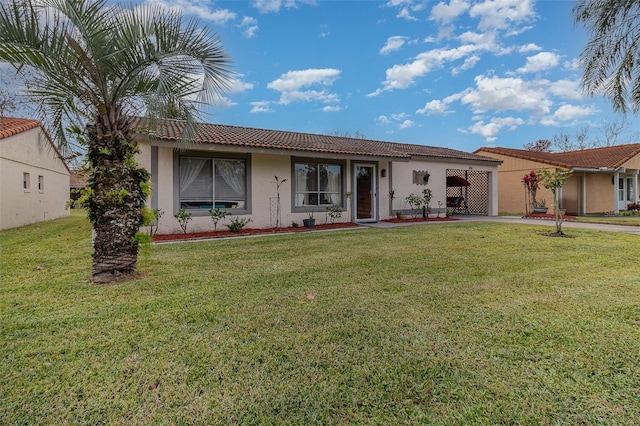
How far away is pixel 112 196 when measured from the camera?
15.2 feet

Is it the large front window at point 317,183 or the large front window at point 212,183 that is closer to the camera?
the large front window at point 212,183

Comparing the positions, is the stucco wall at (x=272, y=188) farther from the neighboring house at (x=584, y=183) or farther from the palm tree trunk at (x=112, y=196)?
the neighboring house at (x=584, y=183)

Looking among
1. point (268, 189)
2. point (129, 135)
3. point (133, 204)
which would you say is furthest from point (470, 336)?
point (268, 189)

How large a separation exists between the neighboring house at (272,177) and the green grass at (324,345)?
174 inches

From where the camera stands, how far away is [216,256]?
6.51 metres

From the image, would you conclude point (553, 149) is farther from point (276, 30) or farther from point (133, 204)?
point (133, 204)

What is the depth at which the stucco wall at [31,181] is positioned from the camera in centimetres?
1261

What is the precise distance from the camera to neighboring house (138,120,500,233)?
9.44 m

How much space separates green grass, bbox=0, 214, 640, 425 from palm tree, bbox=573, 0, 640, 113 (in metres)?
3.94

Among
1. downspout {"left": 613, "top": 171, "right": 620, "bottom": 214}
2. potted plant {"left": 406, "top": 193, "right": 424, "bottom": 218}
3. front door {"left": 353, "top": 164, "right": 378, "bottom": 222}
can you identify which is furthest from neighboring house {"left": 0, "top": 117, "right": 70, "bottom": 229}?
downspout {"left": 613, "top": 171, "right": 620, "bottom": 214}

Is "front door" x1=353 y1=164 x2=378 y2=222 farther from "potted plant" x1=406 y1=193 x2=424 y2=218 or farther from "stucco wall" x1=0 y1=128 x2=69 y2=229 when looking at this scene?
"stucco wall" x1=0 y1=128 x2=69 y2=229

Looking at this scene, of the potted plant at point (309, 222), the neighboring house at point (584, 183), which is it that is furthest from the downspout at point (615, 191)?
the potted plant at point (309, 222)

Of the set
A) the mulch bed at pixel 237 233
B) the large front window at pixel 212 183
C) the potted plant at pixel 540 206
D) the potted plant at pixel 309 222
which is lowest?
the mulch bed at pixel 237 233

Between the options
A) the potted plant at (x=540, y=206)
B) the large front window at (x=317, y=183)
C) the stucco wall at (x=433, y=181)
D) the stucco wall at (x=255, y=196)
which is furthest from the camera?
the potted plant at (x=540, y=206)
